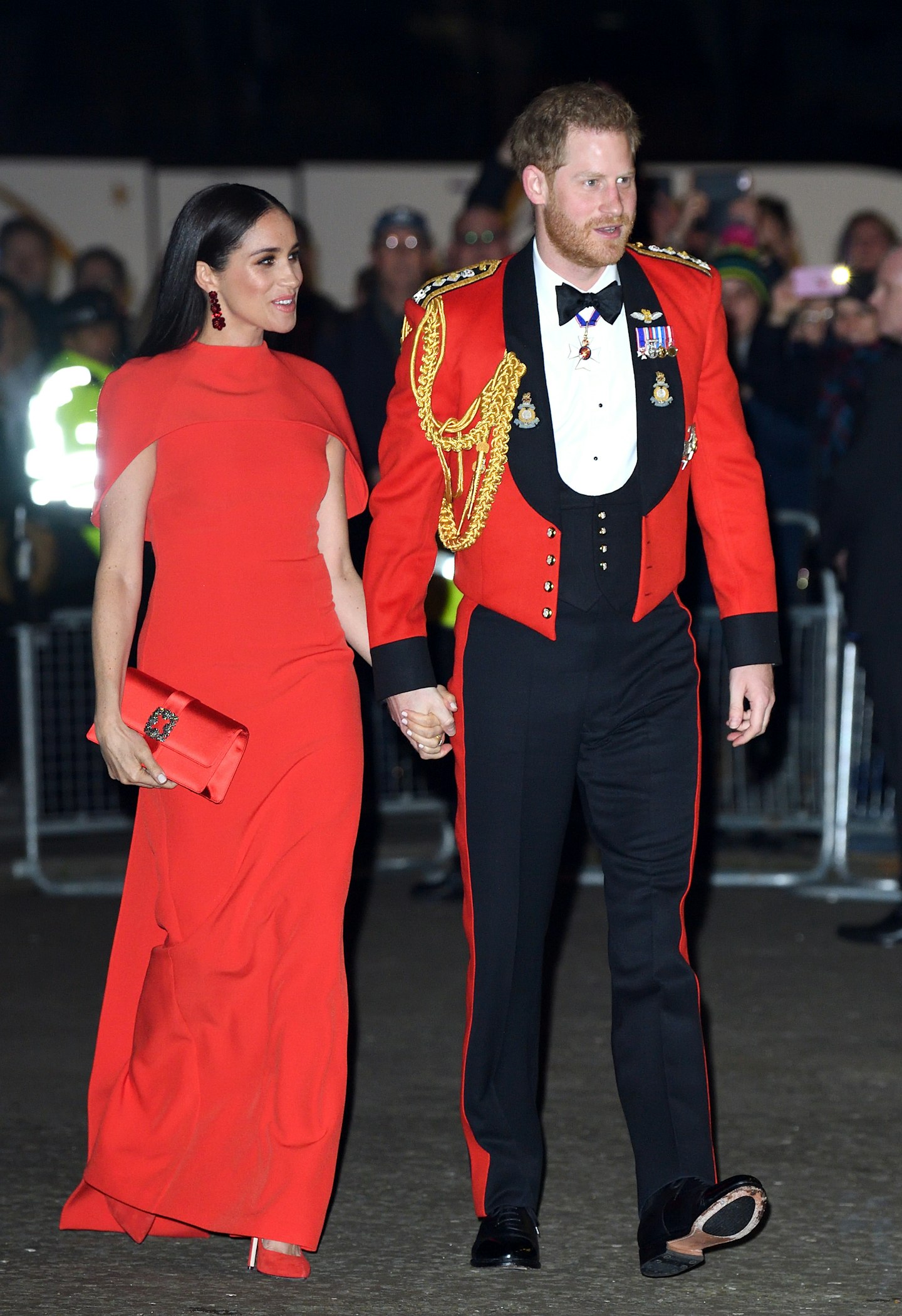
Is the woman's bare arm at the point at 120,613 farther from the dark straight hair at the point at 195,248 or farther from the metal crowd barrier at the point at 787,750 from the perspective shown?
the metal crowd barrier at the point at 787,750

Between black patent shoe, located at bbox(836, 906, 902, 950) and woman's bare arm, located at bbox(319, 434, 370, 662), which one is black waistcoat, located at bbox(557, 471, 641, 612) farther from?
black patent shoe, located at bbox(836, 906, 902, 950)

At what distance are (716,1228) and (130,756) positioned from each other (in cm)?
143

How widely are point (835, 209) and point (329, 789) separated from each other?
9.69 metres

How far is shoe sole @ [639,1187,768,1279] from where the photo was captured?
3.44 metres

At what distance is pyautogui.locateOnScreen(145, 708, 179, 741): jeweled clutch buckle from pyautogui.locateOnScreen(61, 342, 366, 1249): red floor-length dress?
140 mm

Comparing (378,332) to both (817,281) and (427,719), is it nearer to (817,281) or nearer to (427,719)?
(817,281)

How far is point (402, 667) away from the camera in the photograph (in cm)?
367

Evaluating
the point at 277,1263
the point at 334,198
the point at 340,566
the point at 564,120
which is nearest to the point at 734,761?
the point at 340,566

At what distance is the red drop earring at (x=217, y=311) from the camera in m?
3.93

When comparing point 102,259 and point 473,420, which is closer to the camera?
point 473,420

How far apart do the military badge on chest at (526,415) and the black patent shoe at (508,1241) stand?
1.52m

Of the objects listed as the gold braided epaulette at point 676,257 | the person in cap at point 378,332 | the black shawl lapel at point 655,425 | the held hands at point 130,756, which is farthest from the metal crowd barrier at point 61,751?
the black shawl lapel at point 655,425

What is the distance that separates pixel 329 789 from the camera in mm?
3859

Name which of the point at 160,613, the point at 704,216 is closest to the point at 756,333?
the point at 704,216
